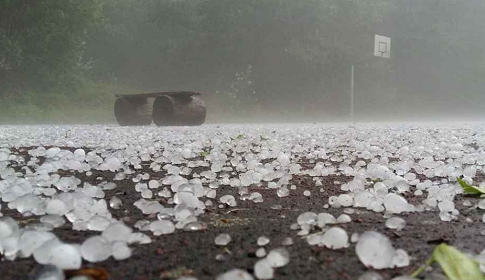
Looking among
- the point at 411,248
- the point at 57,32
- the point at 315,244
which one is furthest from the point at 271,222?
the point at 57,32

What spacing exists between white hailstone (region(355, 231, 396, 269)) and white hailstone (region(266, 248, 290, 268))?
0.12 m

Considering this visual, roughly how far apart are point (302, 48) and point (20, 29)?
11.0m

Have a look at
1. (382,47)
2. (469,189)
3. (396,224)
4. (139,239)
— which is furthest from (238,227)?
(382,47)

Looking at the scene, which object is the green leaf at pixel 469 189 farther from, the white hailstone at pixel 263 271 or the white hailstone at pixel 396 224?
the white hailstone at pixel 263 271

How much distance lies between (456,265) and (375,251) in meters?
0.12

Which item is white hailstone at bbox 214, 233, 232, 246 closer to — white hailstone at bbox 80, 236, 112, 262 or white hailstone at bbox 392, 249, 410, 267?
white hailstone at bbox 80, 236, 112, 262

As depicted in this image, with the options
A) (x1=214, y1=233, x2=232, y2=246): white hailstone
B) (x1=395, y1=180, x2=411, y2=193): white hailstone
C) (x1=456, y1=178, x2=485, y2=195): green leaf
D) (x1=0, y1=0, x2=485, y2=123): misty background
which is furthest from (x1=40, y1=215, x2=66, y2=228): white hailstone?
(x1=0, y1=0, x2=485, y2=123): misty background

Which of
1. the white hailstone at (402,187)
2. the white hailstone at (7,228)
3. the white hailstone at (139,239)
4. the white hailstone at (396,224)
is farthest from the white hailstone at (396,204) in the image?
the white hailstone at (7,228)

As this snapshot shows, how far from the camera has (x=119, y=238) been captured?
2.81ft

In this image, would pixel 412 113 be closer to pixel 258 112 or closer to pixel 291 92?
pixel 291 92

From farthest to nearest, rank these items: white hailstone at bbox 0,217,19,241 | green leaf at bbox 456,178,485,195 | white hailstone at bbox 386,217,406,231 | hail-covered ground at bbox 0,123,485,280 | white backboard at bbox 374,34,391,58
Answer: white backboard at bbox 374,34,391,58 → green leaf at bbox 456,178,485,195 → white hailstone at bbox 386,217,406,231 → white hailstone at bbox 0,217,19,241 → hail-covered ground at bbox 0,123,485,280

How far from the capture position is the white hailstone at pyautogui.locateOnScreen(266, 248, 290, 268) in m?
0.74

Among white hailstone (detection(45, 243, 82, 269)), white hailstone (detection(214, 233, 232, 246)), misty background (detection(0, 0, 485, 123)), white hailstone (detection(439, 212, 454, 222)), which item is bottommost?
white hailstone (detection(439, 212, 454, 222))

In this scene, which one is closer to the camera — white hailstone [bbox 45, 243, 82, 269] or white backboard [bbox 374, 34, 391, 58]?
white hailstone [bbox 45, 243, 82, 269]
